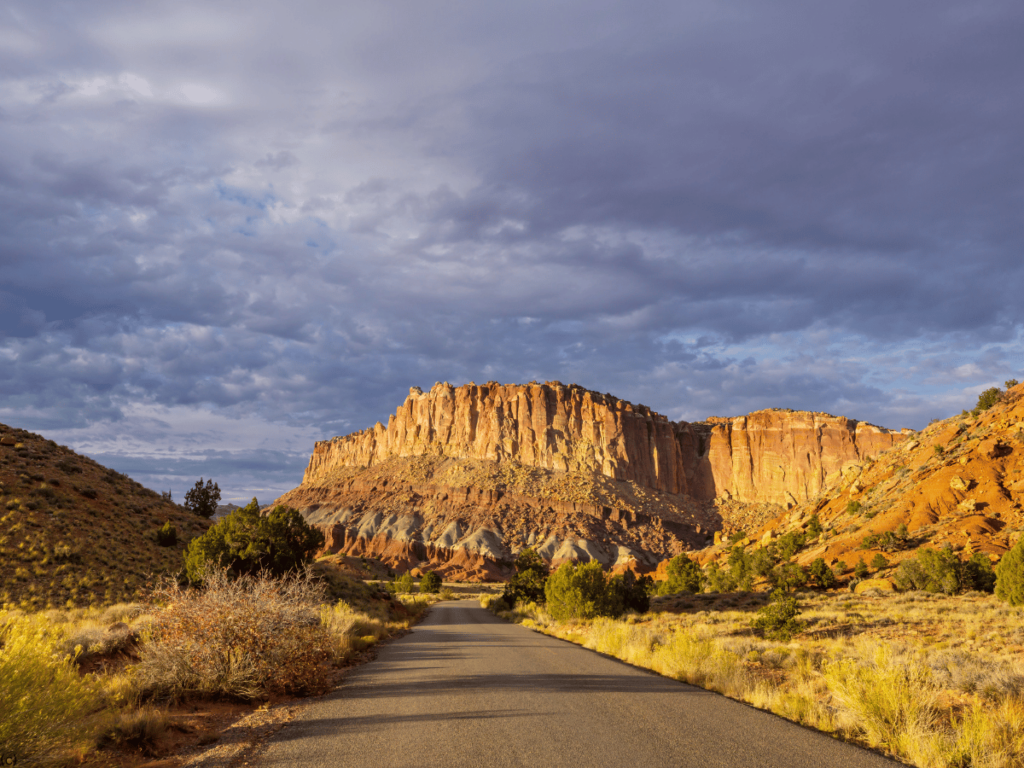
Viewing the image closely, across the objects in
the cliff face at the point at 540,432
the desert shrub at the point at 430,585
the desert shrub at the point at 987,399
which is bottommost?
the desert shrub at the point at 430,585

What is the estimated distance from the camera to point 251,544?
25750mm

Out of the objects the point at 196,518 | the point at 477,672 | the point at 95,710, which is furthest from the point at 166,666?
the point at 196,518

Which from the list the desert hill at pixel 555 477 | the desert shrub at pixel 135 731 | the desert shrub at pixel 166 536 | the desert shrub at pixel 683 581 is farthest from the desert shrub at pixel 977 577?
the desert hill at pixel 555 477

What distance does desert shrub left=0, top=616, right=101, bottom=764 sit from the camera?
5.15 metres

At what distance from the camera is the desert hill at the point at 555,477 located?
9925 cm

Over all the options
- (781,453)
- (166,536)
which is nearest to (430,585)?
(166,536)

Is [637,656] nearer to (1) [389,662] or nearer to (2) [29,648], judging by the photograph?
→ (1) [389,662]

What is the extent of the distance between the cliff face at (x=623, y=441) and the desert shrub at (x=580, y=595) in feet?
293

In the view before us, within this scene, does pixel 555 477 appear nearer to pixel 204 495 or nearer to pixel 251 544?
pixel 204 495

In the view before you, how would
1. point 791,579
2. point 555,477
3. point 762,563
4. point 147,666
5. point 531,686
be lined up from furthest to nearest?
point 555,477
point 762,563
point 791,579
point 531,686
point 147,666

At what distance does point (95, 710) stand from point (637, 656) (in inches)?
461

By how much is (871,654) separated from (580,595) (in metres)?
16.4

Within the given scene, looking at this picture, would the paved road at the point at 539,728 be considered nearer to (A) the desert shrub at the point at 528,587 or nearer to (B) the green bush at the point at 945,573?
(B) the green bush at the point at 945,573

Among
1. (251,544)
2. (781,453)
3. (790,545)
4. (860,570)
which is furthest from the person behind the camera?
(781,453)
